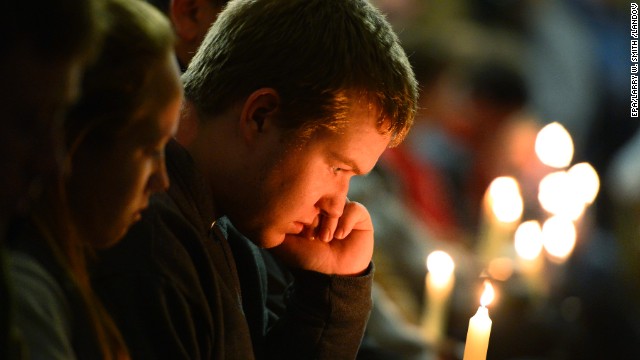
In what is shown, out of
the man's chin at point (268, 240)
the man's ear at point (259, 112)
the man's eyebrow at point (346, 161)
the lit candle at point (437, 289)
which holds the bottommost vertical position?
the lit candle at point (437, 289)

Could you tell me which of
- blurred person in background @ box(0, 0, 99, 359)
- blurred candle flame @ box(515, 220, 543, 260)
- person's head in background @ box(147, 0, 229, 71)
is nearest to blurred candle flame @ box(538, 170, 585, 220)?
blurred candle flame @ box(515, 220, 543, 260)

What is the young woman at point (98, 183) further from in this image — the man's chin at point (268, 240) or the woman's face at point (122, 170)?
the man's chin at point (268, 240)

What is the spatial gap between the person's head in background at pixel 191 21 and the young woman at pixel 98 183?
1.30 meters

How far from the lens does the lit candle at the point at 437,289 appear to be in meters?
3.20

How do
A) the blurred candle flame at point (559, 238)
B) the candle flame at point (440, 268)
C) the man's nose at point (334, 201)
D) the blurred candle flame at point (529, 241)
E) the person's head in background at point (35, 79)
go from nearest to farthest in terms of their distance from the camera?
the person's head in background at point (35, 79) < the man's nose at point (334, 201) < the candle flame at point (440, 268) < the blurred candle flame at point (529, 241) < the blurred candle flame at point (559, 238)

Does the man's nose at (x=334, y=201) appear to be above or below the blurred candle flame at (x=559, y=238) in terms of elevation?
above

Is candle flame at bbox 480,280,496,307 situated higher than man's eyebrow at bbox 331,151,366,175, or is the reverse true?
man's eyebrow at bbox 331,151,366,175

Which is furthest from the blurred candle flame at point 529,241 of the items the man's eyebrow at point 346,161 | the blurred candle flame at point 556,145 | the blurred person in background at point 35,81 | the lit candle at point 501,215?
the blurred person in background at point 35,81

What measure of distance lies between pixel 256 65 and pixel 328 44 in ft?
0.48

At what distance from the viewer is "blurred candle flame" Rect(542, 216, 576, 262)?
12.7 feet

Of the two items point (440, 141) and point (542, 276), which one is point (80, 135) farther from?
point (440, 141)

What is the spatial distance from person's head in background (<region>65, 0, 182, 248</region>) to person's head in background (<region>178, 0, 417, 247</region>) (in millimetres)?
584

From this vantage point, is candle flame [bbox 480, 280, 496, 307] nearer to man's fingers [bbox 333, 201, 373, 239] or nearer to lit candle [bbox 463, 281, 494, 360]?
lit candle [bbox 463, 281, 494, 360]

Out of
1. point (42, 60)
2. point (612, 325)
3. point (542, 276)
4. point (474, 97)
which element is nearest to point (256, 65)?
point (42, 60)
